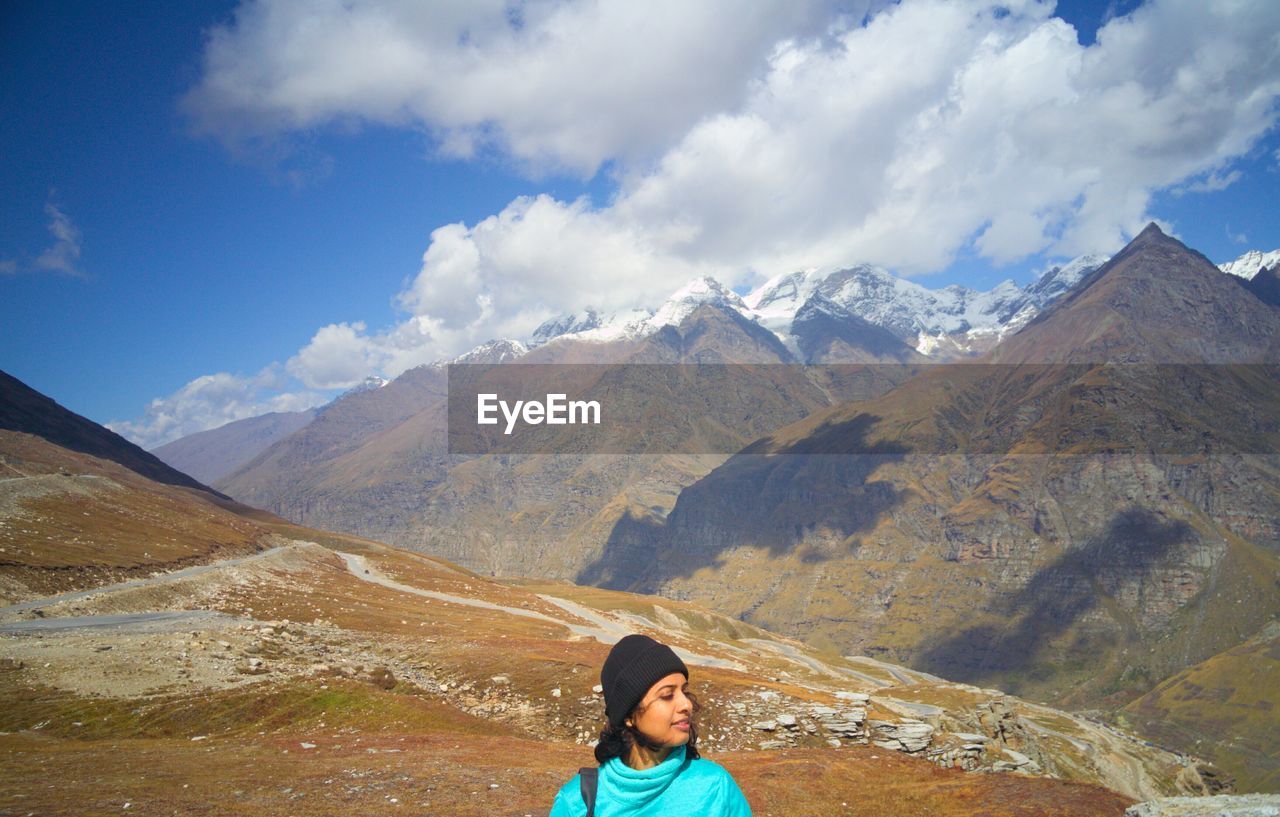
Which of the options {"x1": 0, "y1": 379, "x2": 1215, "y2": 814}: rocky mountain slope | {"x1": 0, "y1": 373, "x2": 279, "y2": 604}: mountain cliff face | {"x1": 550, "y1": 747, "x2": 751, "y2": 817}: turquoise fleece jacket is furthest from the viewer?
{"x1": 0, "y1": 373, "x2": 279, "y2": 604}: mountain cliff face

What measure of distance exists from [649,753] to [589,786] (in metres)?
0.55

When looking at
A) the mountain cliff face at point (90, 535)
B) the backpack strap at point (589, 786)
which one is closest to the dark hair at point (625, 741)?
the backpack strap at point (589, 786)

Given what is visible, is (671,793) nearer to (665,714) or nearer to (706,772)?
(706,772)

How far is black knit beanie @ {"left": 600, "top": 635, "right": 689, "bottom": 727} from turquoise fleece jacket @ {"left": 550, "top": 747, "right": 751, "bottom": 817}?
0.45 m

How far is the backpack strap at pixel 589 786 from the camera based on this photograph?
5.34m

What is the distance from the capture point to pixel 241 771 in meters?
19.1

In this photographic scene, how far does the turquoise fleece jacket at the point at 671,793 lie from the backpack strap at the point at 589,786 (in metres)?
0.07

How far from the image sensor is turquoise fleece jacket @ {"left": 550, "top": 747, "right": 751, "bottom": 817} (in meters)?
5.05

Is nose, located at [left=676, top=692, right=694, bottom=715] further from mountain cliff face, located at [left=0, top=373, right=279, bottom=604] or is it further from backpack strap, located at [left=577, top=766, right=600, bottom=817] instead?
mountain cliff face, located at [left=0, top=373, right=279, bottom=604]

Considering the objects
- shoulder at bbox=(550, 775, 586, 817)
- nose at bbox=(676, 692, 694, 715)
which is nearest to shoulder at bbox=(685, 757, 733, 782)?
nose at bbox=(676, 692, 694, 715)

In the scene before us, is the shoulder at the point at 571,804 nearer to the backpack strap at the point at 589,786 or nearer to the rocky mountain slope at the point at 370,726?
the backpack strap at the point at 589,786

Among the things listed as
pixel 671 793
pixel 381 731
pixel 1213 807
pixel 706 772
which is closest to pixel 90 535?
pixel 381 731

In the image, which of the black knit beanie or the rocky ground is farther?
the rocky ground

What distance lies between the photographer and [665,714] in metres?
5.43
